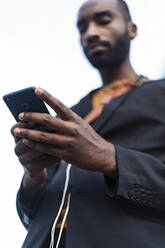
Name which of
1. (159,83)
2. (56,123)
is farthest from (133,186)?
(159,83)

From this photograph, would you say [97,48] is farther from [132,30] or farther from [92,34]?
[132,30]

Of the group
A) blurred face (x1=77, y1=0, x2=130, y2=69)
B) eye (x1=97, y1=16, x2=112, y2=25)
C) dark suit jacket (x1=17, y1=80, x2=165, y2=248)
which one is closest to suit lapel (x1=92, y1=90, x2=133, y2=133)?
dark suit jacket (x1=17, y1=80, x2=165, y2=248)

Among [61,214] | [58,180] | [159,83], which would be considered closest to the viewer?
[61,214]

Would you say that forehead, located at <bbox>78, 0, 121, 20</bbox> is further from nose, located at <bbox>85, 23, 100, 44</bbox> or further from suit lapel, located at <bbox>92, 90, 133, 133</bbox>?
suit lapel, located at <bbox>92, 90, 133, 133</bbox>

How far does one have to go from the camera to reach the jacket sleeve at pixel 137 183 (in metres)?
1.15

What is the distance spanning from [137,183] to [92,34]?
0.91m

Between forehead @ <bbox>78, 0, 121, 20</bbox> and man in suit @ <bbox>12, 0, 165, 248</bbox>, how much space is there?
13cm

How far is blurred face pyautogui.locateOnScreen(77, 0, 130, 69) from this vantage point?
182 centimetres

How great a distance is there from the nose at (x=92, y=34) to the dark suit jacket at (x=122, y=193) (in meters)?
0.42

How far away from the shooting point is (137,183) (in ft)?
3.85

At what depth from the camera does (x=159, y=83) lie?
1613 millimetres

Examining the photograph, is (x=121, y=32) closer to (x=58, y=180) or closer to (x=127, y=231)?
(x=58, y=180)

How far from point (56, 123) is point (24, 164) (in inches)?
15.1

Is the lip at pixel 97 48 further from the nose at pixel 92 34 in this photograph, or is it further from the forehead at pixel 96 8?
the forehead at pixel 96 8
